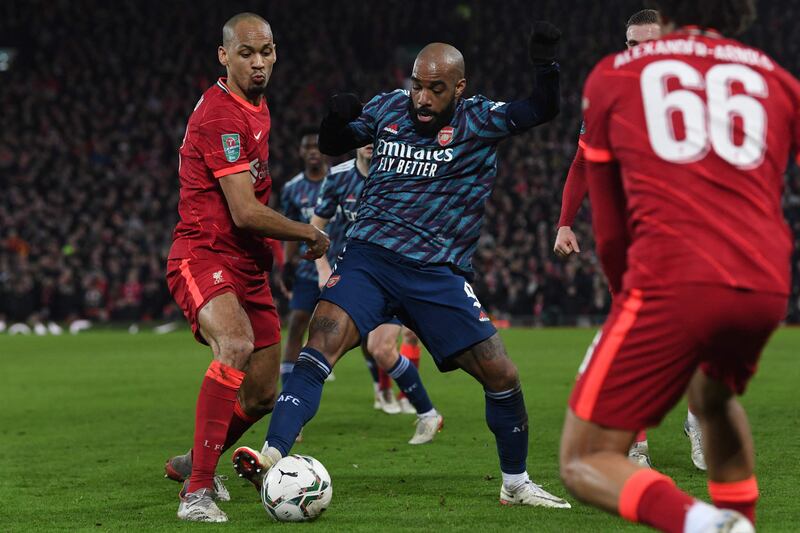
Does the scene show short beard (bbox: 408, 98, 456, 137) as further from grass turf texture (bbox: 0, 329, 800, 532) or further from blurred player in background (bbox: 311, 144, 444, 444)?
blurred player in background (bbox: 311, 144, 444, 444)

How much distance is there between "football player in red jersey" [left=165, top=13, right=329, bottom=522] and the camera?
5.73 metres

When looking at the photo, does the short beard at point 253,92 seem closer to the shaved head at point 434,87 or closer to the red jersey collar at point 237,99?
the red jersey collar at point 237,99

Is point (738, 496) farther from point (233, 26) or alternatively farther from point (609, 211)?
point (233, 26)

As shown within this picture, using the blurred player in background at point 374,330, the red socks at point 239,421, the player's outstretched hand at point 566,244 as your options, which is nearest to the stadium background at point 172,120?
the blurred player in background at point 374,330

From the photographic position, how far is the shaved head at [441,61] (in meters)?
6.10

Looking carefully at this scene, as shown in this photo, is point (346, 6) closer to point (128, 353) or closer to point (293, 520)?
point (128, 353)

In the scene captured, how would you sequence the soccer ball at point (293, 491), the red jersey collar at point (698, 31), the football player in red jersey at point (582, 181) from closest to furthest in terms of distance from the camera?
the red jersey collar at point (698, 31), the soccer ball at point (293, 491), the football player in red jersey at point (582, 181)

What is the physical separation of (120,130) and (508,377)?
93.7ft

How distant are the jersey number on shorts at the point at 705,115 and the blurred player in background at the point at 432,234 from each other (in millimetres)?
2248

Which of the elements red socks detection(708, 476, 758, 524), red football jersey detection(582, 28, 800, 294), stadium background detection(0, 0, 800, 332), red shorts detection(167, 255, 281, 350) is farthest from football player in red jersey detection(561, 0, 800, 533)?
stadium background detection(0, 0, 800, 332)

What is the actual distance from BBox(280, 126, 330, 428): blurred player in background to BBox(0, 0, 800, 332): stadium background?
1557cm

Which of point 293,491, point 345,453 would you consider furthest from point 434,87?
point 345,453

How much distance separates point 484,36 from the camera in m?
36.2

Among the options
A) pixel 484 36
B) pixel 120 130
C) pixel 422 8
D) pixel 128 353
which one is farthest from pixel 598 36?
pixel 128 353
